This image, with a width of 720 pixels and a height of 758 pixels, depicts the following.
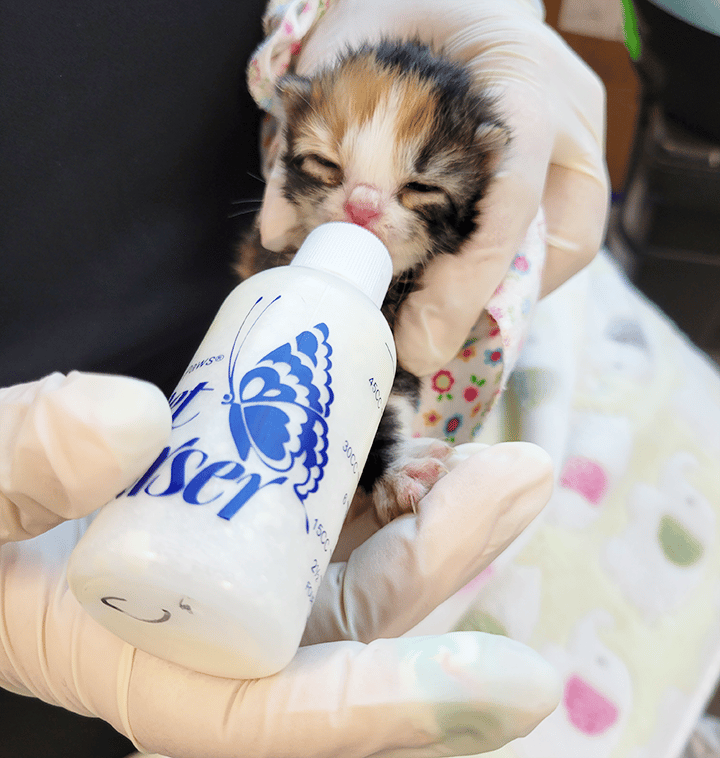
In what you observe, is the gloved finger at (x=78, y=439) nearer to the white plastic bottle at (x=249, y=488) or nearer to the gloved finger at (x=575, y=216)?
the white plastic bottle at (x=249, y=488)

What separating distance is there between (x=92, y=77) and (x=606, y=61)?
186cm

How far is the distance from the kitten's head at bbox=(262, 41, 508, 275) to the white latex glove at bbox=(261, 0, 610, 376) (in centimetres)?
4

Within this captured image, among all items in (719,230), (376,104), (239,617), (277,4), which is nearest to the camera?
(239,617)

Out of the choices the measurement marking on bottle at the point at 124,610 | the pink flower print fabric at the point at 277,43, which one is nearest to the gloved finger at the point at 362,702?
the measurement marking on bottle at the point at 124,610

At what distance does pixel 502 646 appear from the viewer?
0.54 meters

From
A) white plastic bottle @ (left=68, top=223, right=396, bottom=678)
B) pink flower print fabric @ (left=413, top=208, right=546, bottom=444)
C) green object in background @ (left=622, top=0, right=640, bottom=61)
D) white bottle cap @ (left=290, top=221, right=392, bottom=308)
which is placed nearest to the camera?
white plastic bottle @ (left=68, top=223, right=396, bottom=678)

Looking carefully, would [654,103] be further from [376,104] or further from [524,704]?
[524,704]

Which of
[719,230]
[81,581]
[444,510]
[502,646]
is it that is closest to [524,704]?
[502,646]

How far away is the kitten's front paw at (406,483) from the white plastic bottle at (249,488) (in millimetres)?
211

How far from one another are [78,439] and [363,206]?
1.60 feet

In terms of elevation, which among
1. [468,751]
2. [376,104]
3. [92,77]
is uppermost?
[376,104]

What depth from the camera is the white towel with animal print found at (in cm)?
90

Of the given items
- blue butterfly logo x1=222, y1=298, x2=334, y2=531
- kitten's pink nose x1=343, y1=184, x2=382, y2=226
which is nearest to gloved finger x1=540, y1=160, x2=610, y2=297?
kitten's pink nose x1=343, y1=184, x2=382, y2=226

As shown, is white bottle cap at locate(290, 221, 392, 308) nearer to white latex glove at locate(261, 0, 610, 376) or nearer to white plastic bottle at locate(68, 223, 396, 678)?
white plastic bottle at locate(68, 223, 396, 678)
